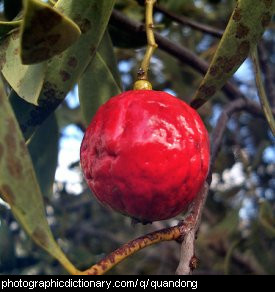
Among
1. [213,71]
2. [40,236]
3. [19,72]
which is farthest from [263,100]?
[40,236]

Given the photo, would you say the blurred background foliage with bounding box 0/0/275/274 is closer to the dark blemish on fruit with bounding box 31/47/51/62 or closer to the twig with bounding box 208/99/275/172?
the twig with bounding box 208/99/275/172

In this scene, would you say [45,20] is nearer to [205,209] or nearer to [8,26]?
[8,26]

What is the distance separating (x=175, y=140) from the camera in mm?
979

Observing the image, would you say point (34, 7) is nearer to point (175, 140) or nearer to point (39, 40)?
point (39, 40)

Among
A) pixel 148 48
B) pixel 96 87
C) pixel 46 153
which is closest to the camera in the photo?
pixel 148 48

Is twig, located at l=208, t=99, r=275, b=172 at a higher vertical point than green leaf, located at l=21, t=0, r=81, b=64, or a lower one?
lower

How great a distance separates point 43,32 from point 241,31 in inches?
16.8

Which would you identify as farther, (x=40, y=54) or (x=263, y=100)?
(x=263, y=100)

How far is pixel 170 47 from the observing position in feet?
5.33

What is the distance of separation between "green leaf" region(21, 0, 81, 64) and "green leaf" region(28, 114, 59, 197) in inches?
27.2

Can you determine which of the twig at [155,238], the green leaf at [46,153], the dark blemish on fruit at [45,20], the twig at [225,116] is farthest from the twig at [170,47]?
the dark blemish on fruit at [45,20]

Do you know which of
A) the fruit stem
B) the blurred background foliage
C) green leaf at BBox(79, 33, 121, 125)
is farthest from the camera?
the blurred background foliage

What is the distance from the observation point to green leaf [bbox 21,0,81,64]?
0.77 m

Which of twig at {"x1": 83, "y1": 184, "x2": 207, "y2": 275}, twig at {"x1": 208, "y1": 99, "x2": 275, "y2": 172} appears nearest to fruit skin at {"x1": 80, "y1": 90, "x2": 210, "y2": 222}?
twig at {"x1": 83, "y1": 184, "x2": 207, "y2": 275}
